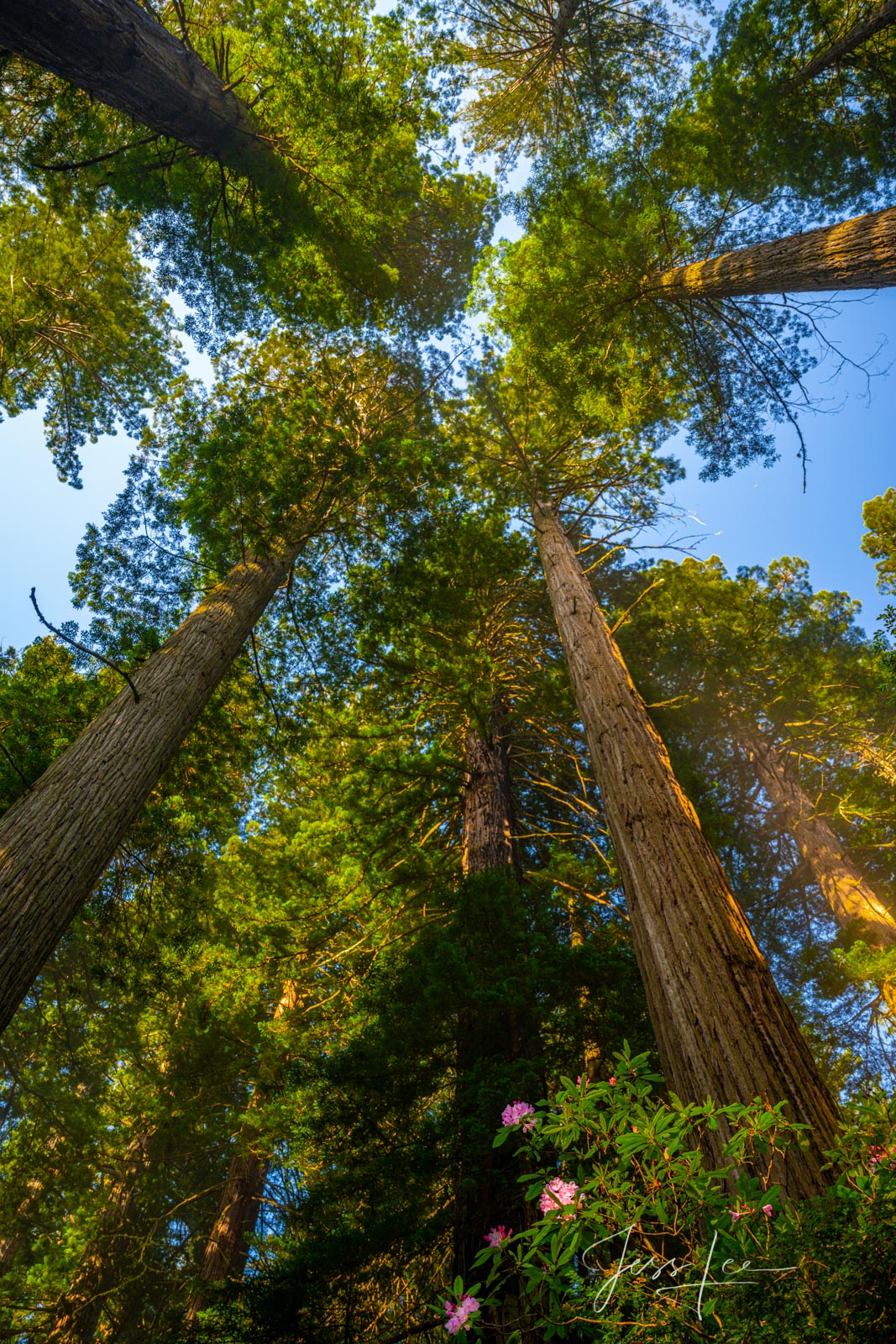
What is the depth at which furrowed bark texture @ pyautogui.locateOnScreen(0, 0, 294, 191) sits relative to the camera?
4.09 m

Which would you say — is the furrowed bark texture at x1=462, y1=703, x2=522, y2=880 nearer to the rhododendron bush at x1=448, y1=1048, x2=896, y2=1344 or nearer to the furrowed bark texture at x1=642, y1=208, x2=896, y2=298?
the rhododendron bush at x1=448, y1=1048, x2=896, y2=1344

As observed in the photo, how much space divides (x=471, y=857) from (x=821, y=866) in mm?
7307

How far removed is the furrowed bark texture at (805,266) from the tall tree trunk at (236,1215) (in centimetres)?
901

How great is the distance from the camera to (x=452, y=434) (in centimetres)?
923

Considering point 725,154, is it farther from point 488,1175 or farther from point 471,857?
point 488,1175

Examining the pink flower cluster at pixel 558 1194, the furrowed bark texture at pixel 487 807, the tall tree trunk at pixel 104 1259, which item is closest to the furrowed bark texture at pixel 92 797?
the pink flower cluster at pixel 558 1194

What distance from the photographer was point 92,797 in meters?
3.74

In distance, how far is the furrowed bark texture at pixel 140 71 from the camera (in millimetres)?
4094

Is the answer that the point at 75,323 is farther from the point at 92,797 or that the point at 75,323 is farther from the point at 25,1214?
the point at 25,1214

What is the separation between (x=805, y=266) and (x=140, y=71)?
5.81 metres

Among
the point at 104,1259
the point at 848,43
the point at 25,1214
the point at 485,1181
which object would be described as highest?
the point at 848,43

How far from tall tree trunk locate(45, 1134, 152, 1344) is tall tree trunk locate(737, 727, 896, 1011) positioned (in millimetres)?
9684

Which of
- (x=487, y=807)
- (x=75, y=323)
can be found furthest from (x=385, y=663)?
(x=75, y=323)

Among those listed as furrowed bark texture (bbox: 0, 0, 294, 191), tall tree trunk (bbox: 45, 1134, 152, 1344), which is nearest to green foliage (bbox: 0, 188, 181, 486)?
furrowed bark texture (bbox: 0, 0, 294, 191)
